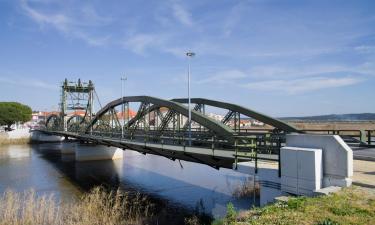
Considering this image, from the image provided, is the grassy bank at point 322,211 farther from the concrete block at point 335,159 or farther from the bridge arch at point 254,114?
the bridge arch at point 254,114

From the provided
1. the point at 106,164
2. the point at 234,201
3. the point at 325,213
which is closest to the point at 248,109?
the point at 234,201

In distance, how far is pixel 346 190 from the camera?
9.83m

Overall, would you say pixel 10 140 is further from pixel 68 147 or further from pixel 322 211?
pixel 322 211

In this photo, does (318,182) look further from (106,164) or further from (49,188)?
(106,164)

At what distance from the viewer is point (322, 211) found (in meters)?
8.38

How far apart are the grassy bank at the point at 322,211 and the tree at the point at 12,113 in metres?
111

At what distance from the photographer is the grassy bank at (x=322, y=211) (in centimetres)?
790

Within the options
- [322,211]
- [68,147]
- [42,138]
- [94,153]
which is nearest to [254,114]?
[322,211]

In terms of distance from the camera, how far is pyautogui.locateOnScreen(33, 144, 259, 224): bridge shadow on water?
19578mm

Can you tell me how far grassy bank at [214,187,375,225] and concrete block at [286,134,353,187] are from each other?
473 mm

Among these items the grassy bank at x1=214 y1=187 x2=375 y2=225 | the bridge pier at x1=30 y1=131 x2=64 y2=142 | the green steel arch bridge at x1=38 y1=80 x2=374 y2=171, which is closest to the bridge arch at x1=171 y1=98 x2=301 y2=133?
the green steel arch bridge at x1=38 y1=80 x2=374 y2=171

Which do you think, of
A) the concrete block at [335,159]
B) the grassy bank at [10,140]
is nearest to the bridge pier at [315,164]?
the concrete block at [335,159]

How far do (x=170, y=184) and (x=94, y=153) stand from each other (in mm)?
25728

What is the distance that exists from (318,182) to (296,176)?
665 mm
